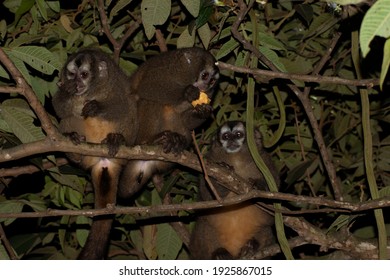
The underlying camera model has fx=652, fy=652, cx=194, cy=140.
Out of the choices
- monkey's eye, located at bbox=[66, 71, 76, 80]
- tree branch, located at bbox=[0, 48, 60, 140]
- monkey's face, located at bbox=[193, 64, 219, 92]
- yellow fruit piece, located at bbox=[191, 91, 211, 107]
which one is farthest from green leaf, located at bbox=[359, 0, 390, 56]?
monkey's face, located at bbox=[193, 64, 219, 92]

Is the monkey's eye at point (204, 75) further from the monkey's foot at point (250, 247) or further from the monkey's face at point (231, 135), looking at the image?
the monkey's foot at point (250, 247)

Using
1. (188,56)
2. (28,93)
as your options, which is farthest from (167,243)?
(28,93)

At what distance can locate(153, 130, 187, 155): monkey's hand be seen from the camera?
155 inches

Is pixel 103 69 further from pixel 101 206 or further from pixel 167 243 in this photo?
pixel 167 243

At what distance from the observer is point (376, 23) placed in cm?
134

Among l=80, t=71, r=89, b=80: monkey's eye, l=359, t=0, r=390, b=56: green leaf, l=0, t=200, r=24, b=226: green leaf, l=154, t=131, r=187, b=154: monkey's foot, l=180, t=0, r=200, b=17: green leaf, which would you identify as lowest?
l=359, t=0, r=390, b=56: green leaf

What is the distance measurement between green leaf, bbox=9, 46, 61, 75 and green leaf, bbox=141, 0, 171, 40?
20.6 inches

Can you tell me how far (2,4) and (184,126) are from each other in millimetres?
1418

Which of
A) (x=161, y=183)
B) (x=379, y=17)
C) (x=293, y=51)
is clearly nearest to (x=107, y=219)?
(x=161, y=183)

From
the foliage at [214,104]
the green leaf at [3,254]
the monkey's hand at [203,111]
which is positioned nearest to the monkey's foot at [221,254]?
the foliage at [214,104]

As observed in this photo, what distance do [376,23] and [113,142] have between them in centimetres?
261

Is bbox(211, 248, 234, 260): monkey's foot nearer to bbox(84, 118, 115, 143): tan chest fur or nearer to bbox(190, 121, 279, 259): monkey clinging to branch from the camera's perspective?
bbox(190, 121, 279, 259): monkey clinging to branch

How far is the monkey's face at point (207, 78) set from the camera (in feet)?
15.0
